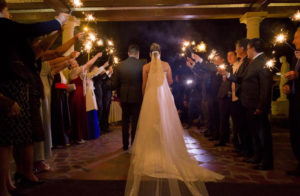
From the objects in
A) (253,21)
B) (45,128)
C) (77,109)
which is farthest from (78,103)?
(253,21)

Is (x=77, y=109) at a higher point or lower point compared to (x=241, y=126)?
higher

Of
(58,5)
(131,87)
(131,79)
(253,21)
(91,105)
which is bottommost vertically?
(91,105)

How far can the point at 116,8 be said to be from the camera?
9.56 m

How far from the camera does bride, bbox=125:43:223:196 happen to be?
266cm

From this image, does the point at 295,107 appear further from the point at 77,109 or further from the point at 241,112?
the point at 77,109

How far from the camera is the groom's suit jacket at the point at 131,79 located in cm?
504

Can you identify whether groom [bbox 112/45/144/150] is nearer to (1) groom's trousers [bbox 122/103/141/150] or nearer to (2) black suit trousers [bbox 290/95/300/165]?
(1) groom's trousers [bbox 122/103/141/150]

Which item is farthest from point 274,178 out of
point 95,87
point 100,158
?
point 95,87

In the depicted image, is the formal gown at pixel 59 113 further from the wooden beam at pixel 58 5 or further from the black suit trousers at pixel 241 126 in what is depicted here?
the wooden beam at pixel 58 5

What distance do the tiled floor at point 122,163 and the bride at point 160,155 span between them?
0.42 m

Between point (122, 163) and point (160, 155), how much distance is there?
1.05m

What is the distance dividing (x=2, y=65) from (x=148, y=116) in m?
2.13

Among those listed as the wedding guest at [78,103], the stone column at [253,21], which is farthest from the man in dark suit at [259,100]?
the stone column at [253,21]

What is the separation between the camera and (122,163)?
13.5ft
